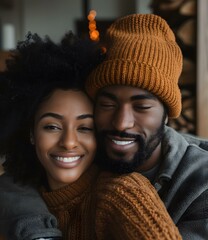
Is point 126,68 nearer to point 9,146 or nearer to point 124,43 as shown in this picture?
point 124,43

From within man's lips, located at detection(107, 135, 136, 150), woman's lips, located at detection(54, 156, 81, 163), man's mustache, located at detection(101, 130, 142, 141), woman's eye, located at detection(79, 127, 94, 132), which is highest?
woman's eye, located at detection(79, 127, 94, 132)

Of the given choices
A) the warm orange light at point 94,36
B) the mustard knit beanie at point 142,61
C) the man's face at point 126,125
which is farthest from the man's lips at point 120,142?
the warm orange light at point 94,36

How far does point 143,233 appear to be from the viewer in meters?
0.76

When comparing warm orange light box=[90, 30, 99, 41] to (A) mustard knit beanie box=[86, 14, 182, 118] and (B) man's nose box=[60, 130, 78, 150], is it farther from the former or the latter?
(B) man's nose box=[60, 130, 78, 150]

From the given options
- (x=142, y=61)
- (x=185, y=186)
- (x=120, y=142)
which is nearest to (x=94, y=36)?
(x=142, y=61)

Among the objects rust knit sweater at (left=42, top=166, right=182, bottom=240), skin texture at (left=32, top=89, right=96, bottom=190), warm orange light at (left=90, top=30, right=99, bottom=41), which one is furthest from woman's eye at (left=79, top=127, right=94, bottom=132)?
warm orange light at (left=90, top=30, right=99, bottom=41)

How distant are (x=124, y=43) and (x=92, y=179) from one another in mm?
331

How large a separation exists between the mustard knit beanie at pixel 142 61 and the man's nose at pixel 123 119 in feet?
0.20

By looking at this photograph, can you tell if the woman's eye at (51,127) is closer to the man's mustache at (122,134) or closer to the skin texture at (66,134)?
the skin texture at (66,134)

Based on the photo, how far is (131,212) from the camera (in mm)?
797

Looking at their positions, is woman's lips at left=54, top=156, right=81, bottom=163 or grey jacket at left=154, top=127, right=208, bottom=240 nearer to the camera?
grey jacket at left=154, top=127, right=208, bottom=240

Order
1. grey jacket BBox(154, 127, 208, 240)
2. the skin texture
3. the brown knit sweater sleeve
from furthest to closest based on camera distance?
the skin texture → grey jacket BBox(154, 127, 208, 240) → the brown knit sweater sleeve

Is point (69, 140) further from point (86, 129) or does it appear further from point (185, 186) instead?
point (185, 186)

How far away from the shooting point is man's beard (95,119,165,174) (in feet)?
3.21
